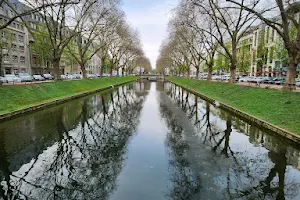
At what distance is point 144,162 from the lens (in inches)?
295

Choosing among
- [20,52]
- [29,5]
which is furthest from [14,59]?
[29,5]

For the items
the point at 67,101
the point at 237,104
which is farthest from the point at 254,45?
the point at 67,101

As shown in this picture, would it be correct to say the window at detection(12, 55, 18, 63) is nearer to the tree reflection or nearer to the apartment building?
the apartment building

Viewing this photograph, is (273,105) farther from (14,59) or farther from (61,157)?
(14,59)

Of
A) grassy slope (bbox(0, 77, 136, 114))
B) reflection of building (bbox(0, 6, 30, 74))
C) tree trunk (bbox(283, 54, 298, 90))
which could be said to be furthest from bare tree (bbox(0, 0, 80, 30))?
reflection of building (bbox(0, 6, 30, 74))

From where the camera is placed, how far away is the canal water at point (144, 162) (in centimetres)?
561

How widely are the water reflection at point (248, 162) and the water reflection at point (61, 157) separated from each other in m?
2.81

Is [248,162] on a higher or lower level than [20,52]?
lower

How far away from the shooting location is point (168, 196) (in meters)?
5.41

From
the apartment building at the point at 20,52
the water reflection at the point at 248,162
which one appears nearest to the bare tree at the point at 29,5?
the water reflection at the point at 248,162

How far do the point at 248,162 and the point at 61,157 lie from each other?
6.49 metres

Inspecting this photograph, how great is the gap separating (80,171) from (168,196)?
9.45 feet

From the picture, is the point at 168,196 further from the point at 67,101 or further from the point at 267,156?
the point at 67,101

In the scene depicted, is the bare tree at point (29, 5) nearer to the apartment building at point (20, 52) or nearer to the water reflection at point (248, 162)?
the water reflection at point (248, 162)
